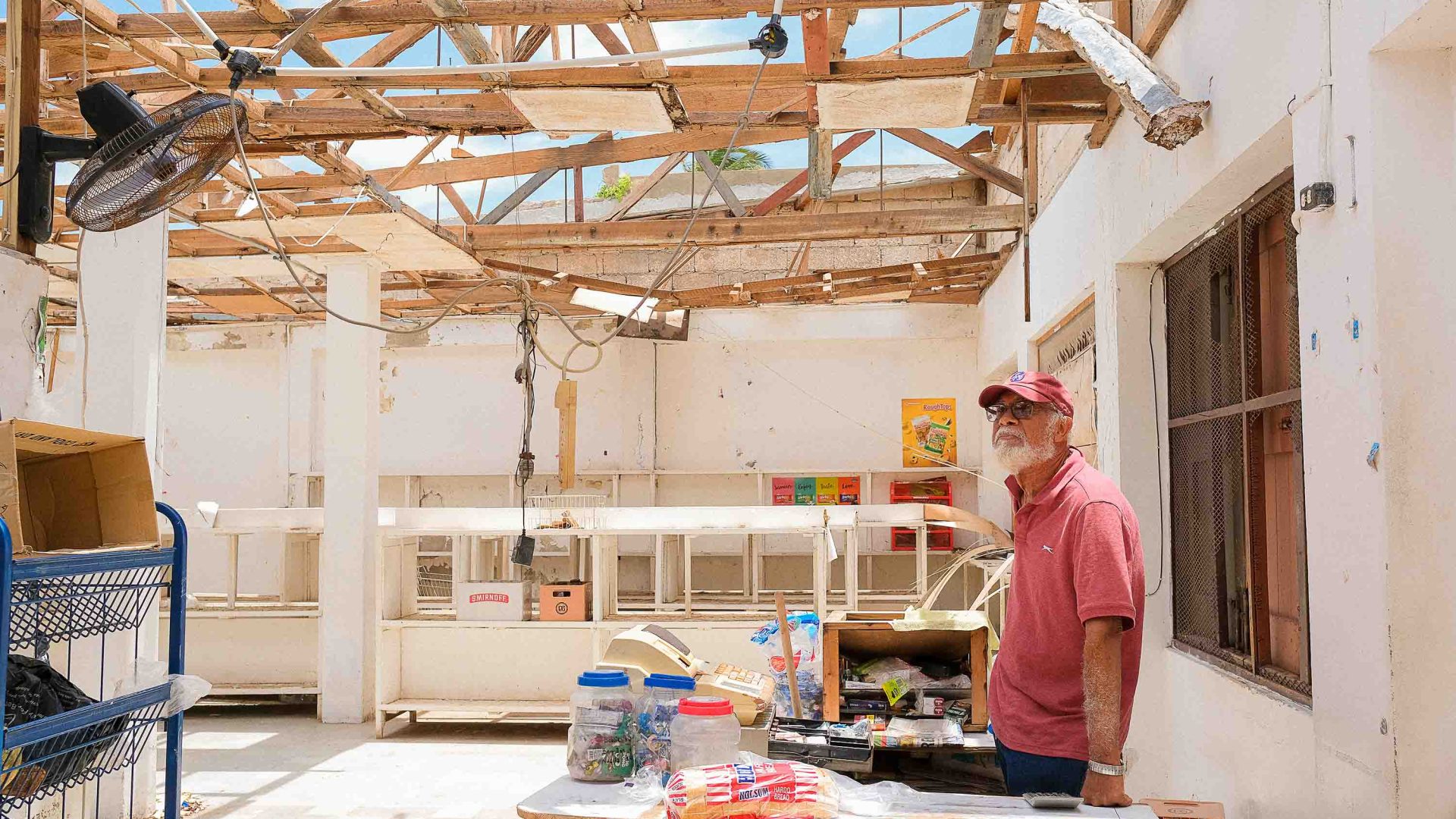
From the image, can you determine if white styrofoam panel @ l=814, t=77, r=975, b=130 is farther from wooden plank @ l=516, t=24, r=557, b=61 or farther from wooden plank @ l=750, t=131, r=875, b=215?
wooden plank @ l=750, t=131, r=875, b=215

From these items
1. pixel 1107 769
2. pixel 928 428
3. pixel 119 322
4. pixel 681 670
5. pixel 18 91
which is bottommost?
pixel 681 670

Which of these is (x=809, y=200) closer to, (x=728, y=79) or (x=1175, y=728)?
(x=728, y=79)

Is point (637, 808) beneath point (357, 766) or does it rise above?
above

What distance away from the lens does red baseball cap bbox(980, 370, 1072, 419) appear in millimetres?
2658

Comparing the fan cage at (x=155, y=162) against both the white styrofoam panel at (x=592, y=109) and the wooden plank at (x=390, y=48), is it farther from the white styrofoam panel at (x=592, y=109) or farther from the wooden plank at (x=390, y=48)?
the wooden plank at (x=390, y=48)

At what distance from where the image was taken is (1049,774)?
254 cm

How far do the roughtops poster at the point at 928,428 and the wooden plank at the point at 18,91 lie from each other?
24.1 ft

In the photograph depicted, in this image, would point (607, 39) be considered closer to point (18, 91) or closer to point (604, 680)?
point (18, 91)

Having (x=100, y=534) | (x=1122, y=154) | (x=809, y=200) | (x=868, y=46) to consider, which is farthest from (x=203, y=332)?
(x=1122, y=154)

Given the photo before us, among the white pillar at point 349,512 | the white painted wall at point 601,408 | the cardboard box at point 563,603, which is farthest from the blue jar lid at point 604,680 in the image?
the white painted wall at point 601,408

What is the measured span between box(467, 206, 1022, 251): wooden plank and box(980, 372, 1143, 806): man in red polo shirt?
369 centimetres

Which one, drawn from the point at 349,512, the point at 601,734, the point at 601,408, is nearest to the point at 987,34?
the point at 601,734

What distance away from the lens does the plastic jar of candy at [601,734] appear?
2500 millimetres

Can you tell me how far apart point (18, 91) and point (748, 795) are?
10.7ft
